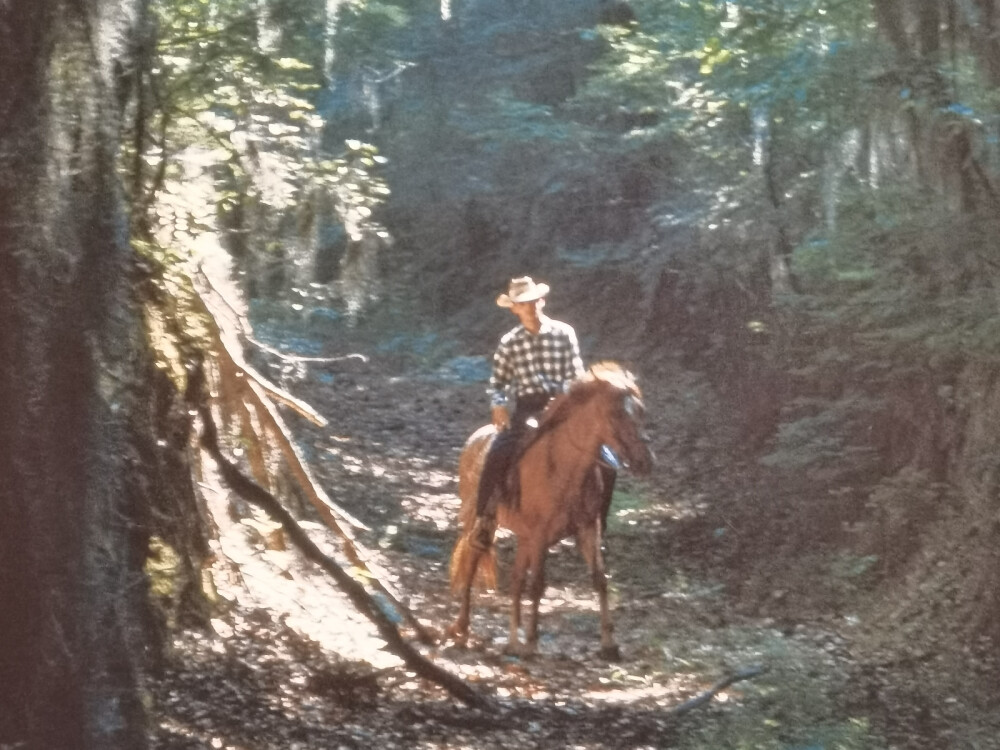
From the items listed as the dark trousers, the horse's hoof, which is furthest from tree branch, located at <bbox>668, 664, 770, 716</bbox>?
the dark trousers

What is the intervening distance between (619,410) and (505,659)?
6.94 feet

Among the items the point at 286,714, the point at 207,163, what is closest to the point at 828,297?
the point at 207,163

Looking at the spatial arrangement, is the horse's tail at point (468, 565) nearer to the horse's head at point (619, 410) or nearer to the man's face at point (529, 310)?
the horse's head at point (619, 410)

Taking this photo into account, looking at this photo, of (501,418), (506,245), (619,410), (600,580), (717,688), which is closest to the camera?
(717,688)

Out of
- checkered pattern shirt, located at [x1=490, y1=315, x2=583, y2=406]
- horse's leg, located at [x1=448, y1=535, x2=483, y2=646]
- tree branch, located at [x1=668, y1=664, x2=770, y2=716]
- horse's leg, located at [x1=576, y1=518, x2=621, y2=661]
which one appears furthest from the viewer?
horse's leg, located at [x1=448, y1=535, x2=483, y2=646]

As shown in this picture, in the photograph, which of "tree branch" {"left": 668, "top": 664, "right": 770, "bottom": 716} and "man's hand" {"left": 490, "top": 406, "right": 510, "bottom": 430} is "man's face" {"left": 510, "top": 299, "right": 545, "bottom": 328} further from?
"tree branch" {"left": 668, "top": 664, "right": 770, "bottom": 716}

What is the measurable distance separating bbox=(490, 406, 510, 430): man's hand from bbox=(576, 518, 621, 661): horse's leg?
1.04 metres

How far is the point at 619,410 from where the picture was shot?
319 inches

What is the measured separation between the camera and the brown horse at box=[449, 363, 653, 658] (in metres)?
8.15

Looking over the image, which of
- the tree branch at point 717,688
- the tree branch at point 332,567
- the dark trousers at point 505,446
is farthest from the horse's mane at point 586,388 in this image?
the tree branch at point 332,567

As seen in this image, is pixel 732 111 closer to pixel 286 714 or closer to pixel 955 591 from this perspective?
pixel 955 591

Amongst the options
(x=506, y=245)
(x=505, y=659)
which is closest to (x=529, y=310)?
(x=505, y=659)

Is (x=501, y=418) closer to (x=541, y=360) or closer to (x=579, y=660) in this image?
(x=541, y=360)

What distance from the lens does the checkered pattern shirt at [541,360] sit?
8.73 meters
